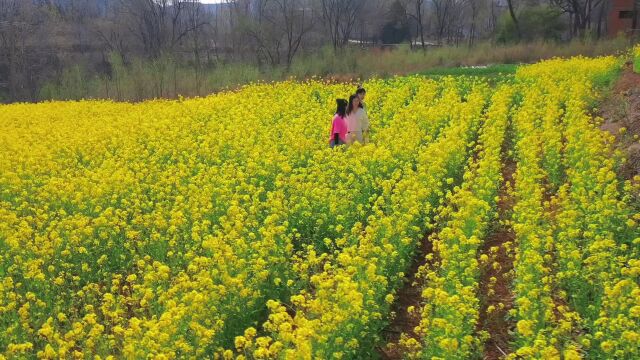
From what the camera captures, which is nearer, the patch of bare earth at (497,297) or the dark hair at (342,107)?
the patch of bare earth at (497,297)

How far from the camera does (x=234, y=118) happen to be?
1716cm

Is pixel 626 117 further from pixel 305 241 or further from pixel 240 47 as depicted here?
pixel 240 47

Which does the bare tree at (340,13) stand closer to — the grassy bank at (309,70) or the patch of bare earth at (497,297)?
the grassy bank at (309,70)

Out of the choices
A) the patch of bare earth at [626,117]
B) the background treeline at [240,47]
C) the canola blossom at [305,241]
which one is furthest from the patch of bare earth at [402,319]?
the background treeline at [240,47]

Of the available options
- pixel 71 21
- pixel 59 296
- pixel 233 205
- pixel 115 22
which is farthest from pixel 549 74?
pixel 71 21

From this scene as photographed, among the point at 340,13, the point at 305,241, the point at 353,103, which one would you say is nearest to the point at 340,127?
the point at 353,103

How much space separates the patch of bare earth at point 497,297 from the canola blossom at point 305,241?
0.17 m

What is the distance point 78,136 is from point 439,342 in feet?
42.9

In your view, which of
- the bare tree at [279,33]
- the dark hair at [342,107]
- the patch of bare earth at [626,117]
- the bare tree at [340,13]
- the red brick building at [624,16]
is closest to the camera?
the patch of bare earth at [626,117]

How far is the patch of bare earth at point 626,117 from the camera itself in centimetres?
1006

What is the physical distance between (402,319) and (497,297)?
4.08 ft

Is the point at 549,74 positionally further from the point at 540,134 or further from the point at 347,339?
the point at 347,339

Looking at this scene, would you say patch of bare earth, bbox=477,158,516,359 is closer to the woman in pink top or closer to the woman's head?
the woman in pink top

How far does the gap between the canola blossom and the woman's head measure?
0.98 metres
